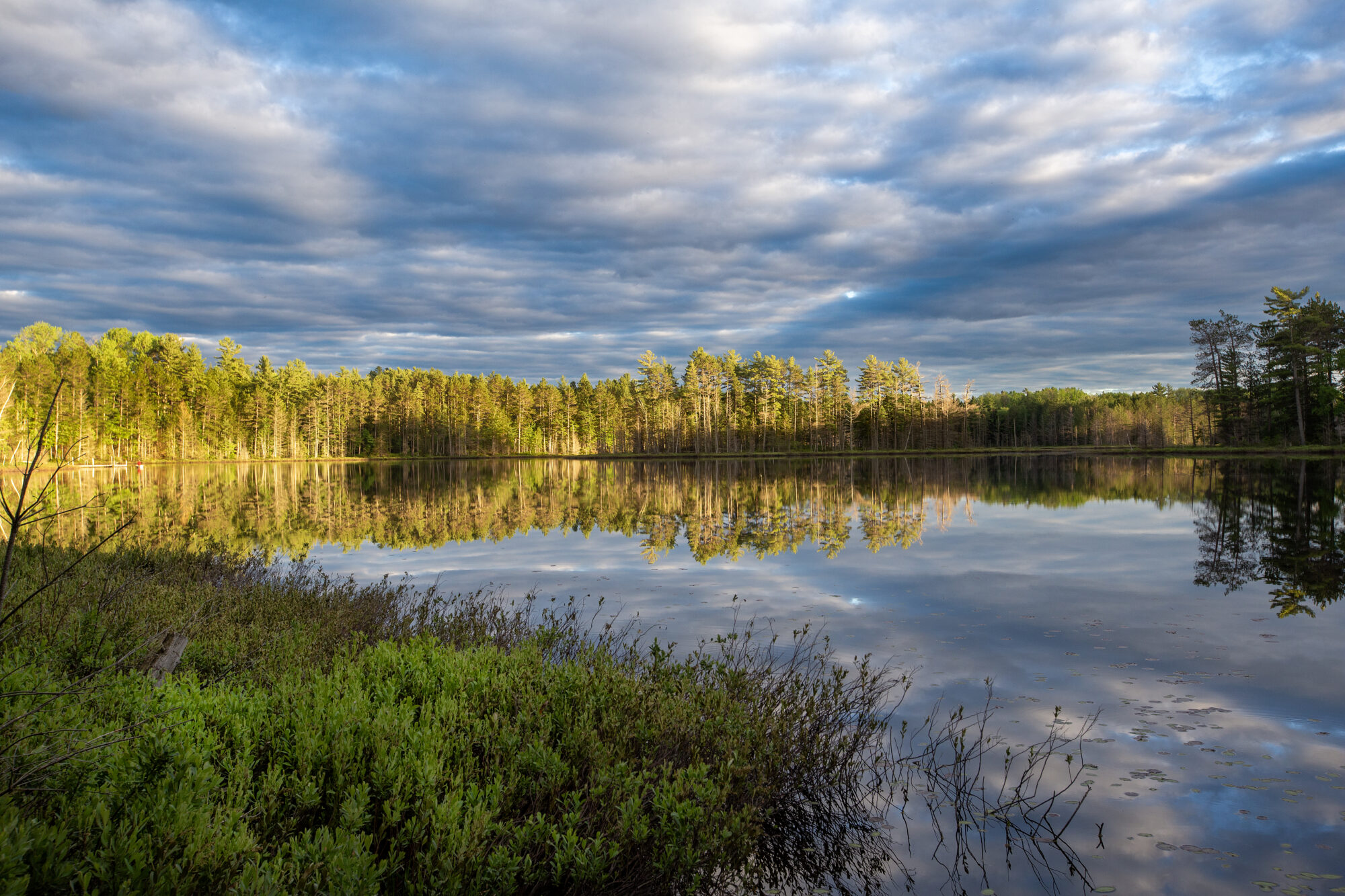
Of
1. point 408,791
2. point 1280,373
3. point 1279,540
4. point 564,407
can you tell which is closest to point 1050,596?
point 1279,540

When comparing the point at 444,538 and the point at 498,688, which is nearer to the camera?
the point at 498,688

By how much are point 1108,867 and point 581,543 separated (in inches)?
730

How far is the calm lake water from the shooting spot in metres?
6.29

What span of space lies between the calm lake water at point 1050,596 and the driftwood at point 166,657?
674cm

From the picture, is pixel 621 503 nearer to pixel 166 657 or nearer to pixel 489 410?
pixel 166 657

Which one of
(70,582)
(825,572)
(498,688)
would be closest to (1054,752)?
(498,688)

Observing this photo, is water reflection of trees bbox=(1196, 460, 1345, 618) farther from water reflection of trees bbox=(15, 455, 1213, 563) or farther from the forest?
the forest

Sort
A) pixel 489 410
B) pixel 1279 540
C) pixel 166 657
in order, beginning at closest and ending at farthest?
pixel 166 657 < pixel 1279 540 < pixel 489 410

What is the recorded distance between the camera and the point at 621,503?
36750 millimetres

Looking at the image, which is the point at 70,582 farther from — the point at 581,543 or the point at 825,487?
the point at 825,487

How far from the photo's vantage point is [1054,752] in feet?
25.1

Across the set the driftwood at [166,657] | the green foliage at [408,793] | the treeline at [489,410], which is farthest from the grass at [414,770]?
the treeline at [489,410]

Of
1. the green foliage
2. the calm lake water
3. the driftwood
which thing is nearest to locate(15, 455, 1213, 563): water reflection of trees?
the calm lake water

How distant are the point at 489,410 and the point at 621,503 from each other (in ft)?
299
